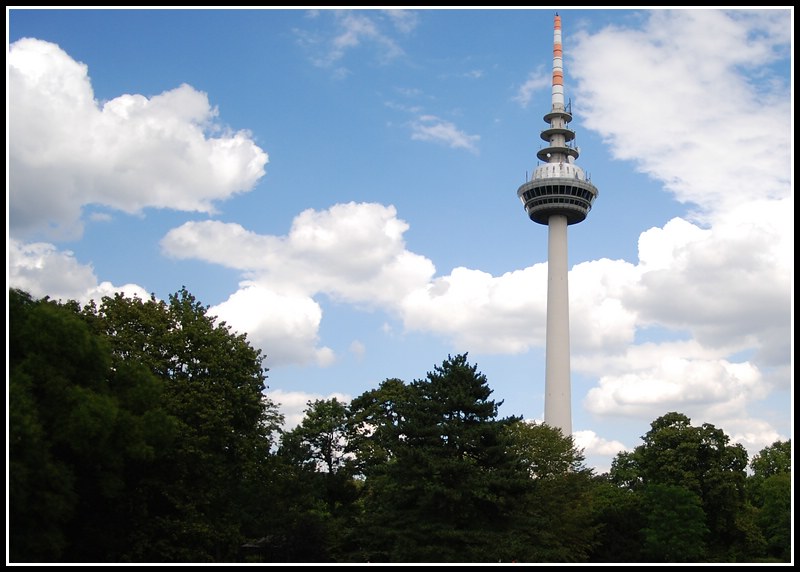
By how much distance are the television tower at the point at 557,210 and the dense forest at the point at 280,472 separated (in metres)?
18.0

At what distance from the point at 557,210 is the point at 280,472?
5419cm

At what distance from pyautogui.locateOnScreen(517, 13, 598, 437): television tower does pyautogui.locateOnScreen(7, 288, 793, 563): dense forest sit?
18011 mm

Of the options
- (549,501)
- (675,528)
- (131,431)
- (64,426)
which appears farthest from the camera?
(675,528)

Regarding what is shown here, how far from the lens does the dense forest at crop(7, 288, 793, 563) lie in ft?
93.5

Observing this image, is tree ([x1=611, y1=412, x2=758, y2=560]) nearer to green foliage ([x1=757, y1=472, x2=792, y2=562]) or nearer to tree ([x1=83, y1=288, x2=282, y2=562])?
green foliage ([x1=757, y1=472, x2=792, y2=562])

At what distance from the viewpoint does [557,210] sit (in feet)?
295

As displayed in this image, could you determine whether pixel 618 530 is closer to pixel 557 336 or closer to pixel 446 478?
pixel 446 478

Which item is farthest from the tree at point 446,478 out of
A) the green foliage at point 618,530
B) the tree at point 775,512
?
the tree at point 775,512

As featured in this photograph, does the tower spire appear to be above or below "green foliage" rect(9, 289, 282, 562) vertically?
above

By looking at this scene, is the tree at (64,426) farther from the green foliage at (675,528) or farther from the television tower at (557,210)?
the television tower at (557,210)

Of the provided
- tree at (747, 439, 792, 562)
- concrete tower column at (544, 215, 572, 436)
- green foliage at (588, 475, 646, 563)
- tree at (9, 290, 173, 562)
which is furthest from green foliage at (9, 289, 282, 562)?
concrete tower column at (544, 215, 572, 436)

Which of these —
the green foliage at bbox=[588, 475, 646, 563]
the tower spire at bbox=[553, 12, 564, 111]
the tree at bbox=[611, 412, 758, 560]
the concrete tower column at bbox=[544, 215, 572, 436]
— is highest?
the tower spire at bbox=[553, 12, 564, 111]

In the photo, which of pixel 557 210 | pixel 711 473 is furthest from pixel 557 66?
pixel 711 473

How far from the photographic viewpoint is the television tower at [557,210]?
8306cm
